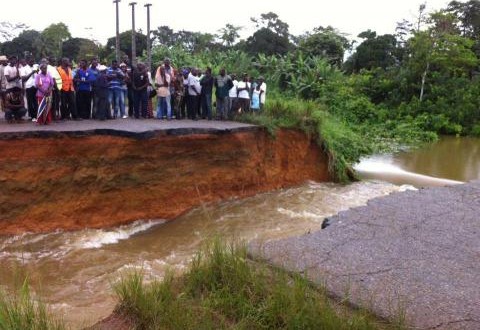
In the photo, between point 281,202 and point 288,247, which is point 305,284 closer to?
point 288,247

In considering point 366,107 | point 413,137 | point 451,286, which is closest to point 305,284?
point 451,286

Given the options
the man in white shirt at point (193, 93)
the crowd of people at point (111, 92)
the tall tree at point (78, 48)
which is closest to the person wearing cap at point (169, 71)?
the crowd of people at point (111, 92)

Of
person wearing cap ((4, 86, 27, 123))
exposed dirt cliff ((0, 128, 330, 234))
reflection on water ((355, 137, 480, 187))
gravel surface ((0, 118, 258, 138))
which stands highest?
person wearing cap ((4, 86, 27, 123))

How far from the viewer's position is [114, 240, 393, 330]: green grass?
3406mm

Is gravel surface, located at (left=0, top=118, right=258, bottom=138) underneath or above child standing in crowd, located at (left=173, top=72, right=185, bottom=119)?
underneath

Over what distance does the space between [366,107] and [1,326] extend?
2588 cm

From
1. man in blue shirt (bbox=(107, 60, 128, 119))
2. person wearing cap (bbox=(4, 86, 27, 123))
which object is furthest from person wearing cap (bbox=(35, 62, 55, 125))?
man in blue shirt (bbox=(107, 60, 128, 119))

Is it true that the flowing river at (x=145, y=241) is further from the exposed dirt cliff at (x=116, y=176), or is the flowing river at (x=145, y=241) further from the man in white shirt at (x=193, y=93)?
the man in white shirt at (x=193, y=93)

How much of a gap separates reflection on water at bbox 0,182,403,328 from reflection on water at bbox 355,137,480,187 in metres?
3.30

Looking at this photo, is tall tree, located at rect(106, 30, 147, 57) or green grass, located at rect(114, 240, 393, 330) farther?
tall tree, located at rect(106, 30, 147, 57)

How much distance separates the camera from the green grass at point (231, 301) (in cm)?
341

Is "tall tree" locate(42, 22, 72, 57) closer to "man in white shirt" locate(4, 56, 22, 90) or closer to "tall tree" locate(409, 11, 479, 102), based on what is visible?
"tall tree" locate(409, 11, 479, 102)

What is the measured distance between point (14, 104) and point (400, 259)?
345 inches

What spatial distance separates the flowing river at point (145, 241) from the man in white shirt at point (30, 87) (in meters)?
3.29
